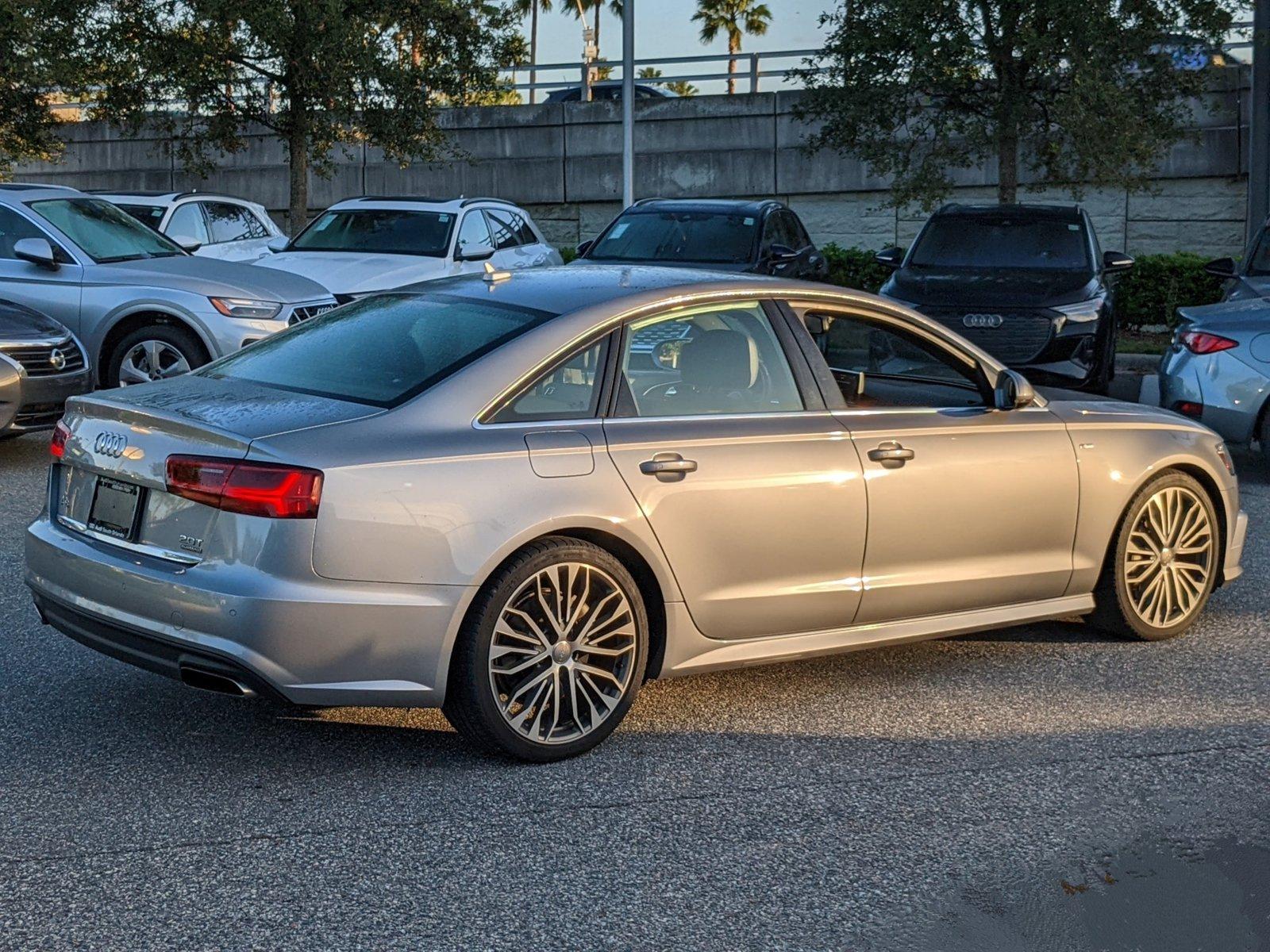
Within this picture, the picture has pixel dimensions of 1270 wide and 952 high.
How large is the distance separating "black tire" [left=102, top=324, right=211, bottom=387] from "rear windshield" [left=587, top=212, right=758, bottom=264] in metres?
4.16

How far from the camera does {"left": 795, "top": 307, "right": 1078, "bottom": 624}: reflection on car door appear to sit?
5703 mm

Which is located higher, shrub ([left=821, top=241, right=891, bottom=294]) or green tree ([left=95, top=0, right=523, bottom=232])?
green tree ([left=95, top=0, right=523, bottom=232])

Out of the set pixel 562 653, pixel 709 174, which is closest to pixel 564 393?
pixel 562 653

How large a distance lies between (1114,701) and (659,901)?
2441 mm

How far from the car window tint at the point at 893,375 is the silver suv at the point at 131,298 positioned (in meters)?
6.42

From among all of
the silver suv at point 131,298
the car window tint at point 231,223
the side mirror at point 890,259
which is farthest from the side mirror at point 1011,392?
the car window tint at point 231,223

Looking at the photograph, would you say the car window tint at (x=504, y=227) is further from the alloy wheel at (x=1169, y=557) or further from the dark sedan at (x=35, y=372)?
the alloy wheel at (x=1169, y=557)

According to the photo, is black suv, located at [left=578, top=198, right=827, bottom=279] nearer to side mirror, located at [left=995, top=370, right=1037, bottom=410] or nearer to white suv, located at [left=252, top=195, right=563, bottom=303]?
white suv, located at [left=252, top=195, right=563, bottom=303]

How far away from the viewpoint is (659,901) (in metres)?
4.03

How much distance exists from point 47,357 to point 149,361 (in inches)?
52.6

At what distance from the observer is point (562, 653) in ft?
16.5

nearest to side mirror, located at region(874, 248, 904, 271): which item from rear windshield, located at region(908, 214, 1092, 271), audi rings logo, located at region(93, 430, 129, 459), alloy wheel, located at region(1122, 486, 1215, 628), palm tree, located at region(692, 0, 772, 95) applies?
rear windshield, located at region(908, 214, 1092, 271)

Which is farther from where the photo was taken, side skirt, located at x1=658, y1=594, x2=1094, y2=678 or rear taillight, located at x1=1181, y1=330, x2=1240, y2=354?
rear taillight, located at x1=1181, y1=330, x2=1240, y2=354

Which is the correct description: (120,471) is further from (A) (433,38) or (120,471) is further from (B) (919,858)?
(A) (433,38)
